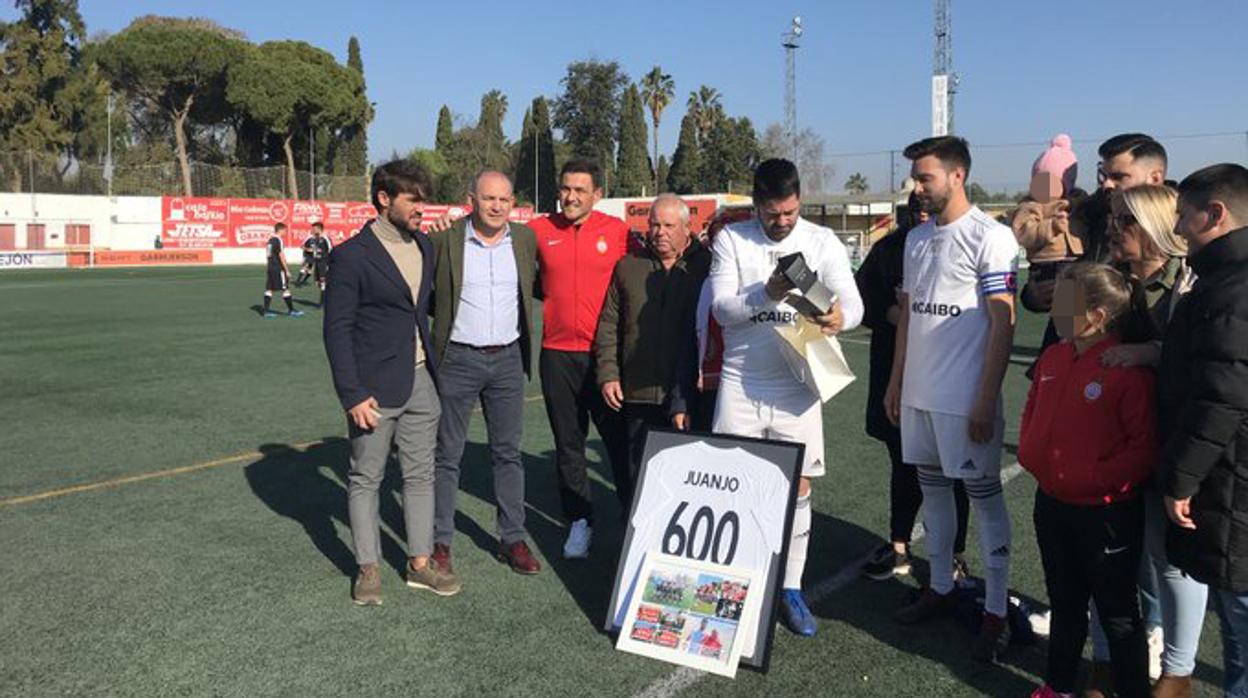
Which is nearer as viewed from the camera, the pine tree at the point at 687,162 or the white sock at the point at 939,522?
the white sock at the point at 939,522

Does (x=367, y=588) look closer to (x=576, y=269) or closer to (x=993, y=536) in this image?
(x=576, y=269)

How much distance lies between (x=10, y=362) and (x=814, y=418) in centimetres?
1107

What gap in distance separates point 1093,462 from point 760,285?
1.38m

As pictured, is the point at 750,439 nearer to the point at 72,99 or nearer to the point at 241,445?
the point at 241,445

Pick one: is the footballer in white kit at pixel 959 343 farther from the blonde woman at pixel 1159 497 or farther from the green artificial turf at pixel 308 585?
the green artificial turf at pixel 308 585

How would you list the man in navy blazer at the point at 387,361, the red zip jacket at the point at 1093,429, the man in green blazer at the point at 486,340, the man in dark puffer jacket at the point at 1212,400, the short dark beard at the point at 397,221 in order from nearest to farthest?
the man in dark puffer jacket at the point at 1212,400 → the red zip jacket at the point at 1093,429 → the man in navy blazer at the point at 387,361 → the short dark beard at the point at 397,221 → the man in green blazer at the point at 486,340

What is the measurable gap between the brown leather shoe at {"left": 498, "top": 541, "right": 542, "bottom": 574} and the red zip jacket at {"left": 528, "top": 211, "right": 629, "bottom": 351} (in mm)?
1019

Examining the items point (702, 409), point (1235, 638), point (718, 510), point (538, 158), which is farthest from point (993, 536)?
point (538, 158)

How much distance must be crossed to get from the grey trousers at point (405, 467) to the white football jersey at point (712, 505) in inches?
43.8

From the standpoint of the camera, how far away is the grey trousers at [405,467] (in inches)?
161

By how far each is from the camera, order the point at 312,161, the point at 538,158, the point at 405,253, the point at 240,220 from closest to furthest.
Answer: the point at 405,253
the point at 240,220
the point at 312,161
the point at 538,158

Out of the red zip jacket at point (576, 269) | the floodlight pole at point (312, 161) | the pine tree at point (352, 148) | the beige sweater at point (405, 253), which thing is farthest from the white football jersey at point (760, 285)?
the pine tree at point (352, 148)

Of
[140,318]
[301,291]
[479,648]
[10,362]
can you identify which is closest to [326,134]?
[301,291]

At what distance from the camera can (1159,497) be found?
287 centimetres
